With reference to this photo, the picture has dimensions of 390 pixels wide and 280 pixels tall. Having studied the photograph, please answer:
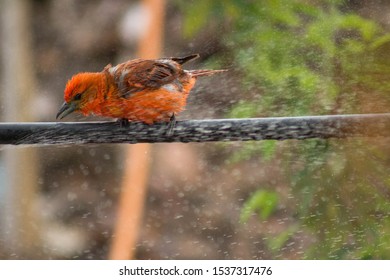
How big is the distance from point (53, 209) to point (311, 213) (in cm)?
132

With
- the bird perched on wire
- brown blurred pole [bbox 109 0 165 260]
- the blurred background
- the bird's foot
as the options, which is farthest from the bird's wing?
brown blurred pole [bbox 109 0 165 260]

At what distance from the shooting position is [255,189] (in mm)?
3074

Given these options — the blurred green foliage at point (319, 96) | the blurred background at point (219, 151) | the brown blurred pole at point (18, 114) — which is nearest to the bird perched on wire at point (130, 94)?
the blurred background at point (219, 151)

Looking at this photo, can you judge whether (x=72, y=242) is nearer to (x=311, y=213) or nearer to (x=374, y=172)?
(x=311, y=213)

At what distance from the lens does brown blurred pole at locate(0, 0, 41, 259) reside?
3047 mm

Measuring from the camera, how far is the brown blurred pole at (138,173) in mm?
A: 3016

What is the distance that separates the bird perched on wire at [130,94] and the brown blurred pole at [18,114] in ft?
3.30

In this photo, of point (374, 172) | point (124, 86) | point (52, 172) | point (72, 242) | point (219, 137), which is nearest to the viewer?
point (219, 137)

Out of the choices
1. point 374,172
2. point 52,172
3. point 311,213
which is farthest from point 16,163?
point 374,172

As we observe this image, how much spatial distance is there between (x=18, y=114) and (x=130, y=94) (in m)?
1.15

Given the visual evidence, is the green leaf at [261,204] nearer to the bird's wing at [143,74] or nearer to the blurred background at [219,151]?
the blurred background at [219,151]

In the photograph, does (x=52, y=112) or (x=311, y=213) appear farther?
(x=52, y=112)

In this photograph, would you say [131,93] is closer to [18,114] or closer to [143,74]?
[143,74]

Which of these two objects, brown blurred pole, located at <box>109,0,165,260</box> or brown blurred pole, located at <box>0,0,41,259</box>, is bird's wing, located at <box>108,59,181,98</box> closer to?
brown blurred pole, located at <box>109,0,165,260</box>
